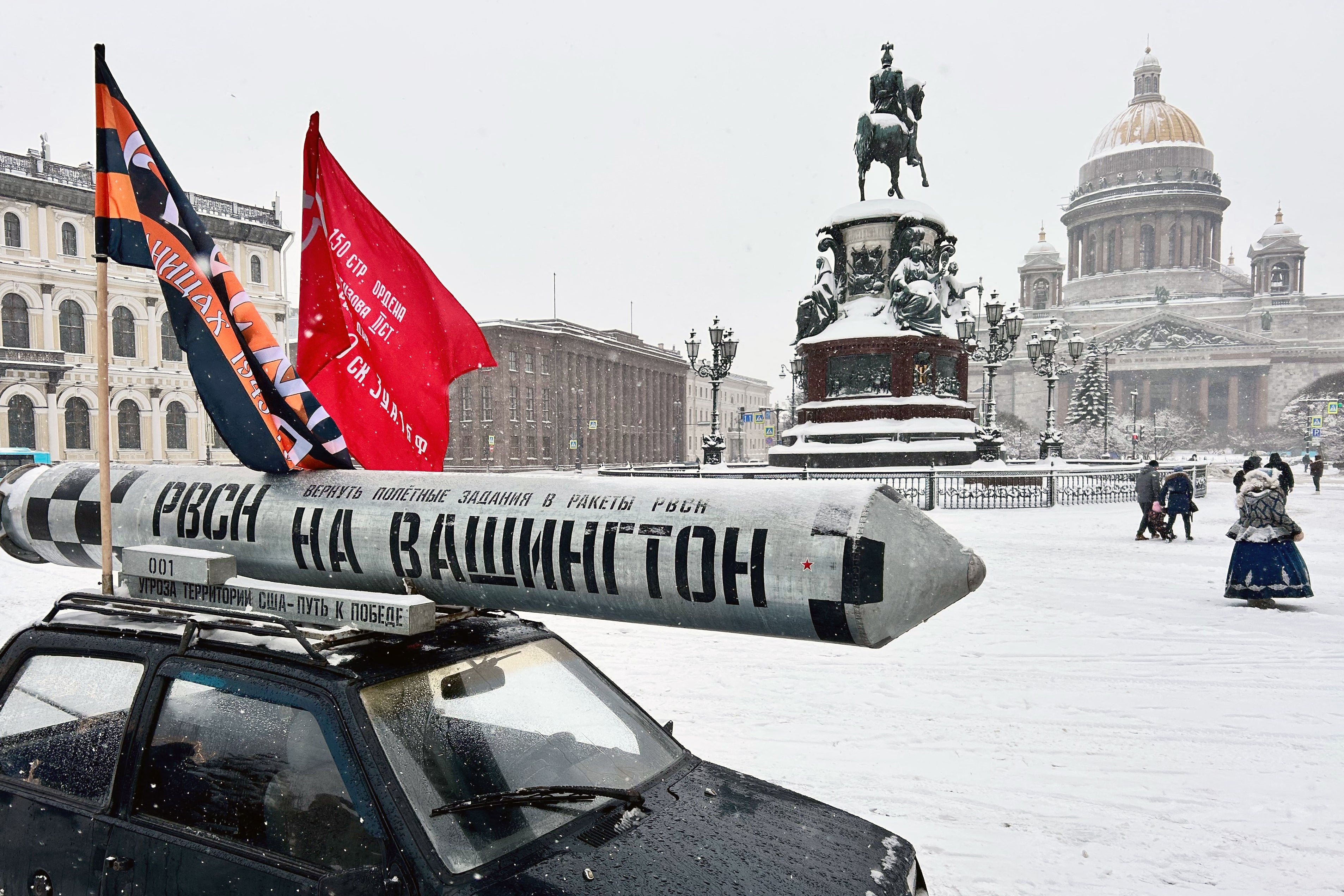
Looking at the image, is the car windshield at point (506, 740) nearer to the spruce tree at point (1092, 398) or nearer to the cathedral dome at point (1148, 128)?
the spruce tree at point (1092, 398)

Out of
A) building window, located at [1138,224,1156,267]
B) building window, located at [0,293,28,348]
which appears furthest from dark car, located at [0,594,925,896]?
building window, located at [1138,224,1156,267]

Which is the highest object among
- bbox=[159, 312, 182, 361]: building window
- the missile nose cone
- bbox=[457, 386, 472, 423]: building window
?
bbox=[159, 312, 182, 361]: building window

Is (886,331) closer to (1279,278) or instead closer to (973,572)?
(973,572)

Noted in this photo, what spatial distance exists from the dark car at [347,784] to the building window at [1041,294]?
400ft

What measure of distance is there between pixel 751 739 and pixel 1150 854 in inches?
94.3

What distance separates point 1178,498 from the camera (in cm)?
1584

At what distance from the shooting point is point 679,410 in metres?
101

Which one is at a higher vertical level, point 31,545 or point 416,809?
point 31,545

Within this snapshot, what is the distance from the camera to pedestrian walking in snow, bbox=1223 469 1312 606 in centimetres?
983

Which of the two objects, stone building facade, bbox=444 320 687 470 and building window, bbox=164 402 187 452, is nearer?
building window, bbox=164 402 187 452

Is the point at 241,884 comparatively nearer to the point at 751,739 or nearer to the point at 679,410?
the point at 751,739

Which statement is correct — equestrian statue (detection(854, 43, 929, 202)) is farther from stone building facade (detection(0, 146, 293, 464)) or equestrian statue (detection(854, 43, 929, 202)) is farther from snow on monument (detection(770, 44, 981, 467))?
stone building facade (detection(0, 146, 293, 464))

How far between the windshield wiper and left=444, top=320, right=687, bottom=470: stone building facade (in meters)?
59.1

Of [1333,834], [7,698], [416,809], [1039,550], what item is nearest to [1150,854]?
[1333,834]
